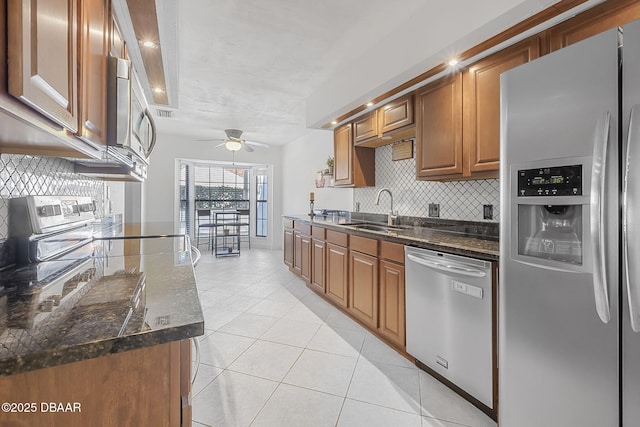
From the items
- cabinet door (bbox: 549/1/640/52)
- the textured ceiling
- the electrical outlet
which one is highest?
the textured ceiling

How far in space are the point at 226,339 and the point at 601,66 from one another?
2.84m

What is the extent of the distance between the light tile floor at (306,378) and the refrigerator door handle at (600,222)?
980 mm

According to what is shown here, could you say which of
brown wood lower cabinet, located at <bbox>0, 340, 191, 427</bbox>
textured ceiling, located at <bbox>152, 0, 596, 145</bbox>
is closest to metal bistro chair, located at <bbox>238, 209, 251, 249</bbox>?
textured ceiling, located at <bbox>152, 0, 596, 145</bbox>

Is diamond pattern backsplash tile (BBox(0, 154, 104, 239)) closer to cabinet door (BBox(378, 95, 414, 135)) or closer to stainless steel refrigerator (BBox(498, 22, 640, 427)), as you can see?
stainless steel refrigerator (BBox(498, 22, 640, 427))

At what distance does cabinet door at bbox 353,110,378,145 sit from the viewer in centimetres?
296

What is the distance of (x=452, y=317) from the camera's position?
1.76 m

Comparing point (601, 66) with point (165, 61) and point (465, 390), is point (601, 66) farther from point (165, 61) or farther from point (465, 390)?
point (165, 61)

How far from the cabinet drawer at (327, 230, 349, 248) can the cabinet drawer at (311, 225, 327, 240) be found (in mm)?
118

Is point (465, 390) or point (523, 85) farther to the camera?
point (465, 390)

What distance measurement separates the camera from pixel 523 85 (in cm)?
128

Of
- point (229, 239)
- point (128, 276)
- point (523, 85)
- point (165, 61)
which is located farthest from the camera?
point (229, 239)

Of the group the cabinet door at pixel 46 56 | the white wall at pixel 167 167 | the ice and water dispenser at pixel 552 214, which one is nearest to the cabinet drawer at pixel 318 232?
the ice and water dispenser at pixel 552 214

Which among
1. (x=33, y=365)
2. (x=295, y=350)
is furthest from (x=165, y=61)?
(x=295, y=350)

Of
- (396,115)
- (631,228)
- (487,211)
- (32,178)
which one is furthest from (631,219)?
(32,178)
